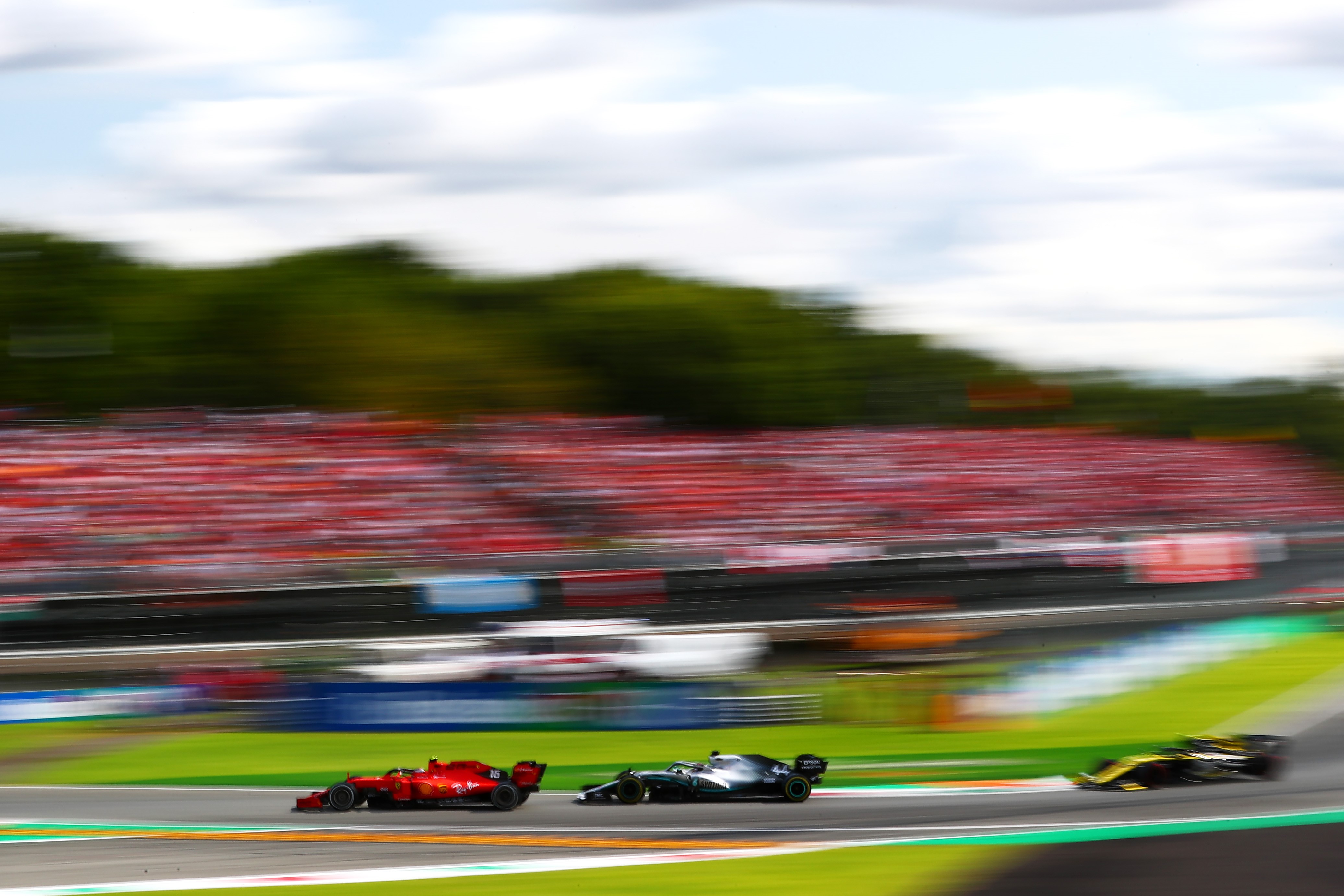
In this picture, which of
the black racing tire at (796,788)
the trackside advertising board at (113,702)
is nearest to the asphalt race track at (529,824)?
the black racing tire at (796,788)

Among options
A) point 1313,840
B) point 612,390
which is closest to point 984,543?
point 1313,840

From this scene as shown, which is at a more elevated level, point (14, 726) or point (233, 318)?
point (233, 318)

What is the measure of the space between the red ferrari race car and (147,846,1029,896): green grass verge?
1.33 meters

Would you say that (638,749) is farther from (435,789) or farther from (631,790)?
(435,789)

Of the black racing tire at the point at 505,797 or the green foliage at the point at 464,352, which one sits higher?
the green foliage at the point at 464,352

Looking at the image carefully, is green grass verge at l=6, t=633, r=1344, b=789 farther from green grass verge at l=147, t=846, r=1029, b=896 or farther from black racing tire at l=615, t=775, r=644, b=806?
green grass verge at l=147, t=846, r=1029, b=896

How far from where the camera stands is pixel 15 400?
31.6 m

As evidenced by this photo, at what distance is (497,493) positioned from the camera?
18.5 m

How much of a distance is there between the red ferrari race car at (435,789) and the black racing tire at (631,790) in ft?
1.56

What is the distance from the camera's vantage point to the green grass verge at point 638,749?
31.4 ft

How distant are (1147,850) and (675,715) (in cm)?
480

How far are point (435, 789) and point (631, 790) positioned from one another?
113cm

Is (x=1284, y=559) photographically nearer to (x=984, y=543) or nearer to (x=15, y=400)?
(x=984, y=543)

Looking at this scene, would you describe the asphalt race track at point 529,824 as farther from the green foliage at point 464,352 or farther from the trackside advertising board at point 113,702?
the green foliage at point 464,352
